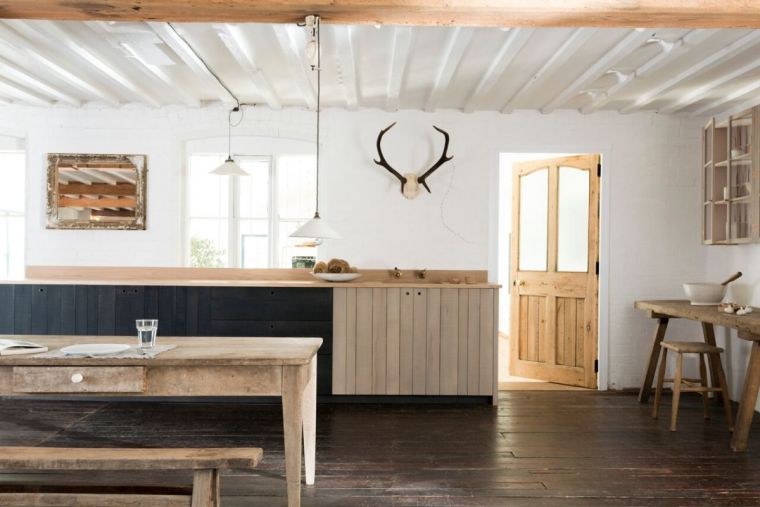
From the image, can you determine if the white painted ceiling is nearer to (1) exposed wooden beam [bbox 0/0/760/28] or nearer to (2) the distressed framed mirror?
(2) the distressed framed mirror

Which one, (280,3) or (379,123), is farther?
(379,123)

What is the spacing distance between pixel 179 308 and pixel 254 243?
1.06 m

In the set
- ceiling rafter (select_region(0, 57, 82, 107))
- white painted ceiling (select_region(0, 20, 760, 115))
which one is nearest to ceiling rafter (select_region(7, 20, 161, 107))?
white painted ceiling (select_region(0, 20, 760, 115))

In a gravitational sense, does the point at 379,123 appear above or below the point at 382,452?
above

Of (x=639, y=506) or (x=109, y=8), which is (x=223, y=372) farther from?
(x=639, y=506)

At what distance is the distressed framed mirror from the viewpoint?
6.15 meters

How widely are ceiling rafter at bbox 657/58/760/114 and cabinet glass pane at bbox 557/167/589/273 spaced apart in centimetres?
101

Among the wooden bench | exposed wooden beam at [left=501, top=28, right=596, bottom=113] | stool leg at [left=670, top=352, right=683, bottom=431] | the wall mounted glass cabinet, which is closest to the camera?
the wooden bench

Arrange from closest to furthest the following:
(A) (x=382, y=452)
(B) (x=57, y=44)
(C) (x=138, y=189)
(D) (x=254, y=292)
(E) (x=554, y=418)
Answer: (A) (x=382, y=452)
(B) (x=57, y=44)
(E) (x=554, y=418)
(D) (x=254, y=292)
(C) (x=138, y=189)

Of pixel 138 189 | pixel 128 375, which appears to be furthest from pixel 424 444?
pixel 138 189

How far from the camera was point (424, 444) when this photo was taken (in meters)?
4.37

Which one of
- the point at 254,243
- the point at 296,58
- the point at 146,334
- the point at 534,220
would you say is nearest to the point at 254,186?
the point at 254,243

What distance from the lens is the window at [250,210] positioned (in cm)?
627

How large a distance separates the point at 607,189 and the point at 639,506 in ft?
12.1
